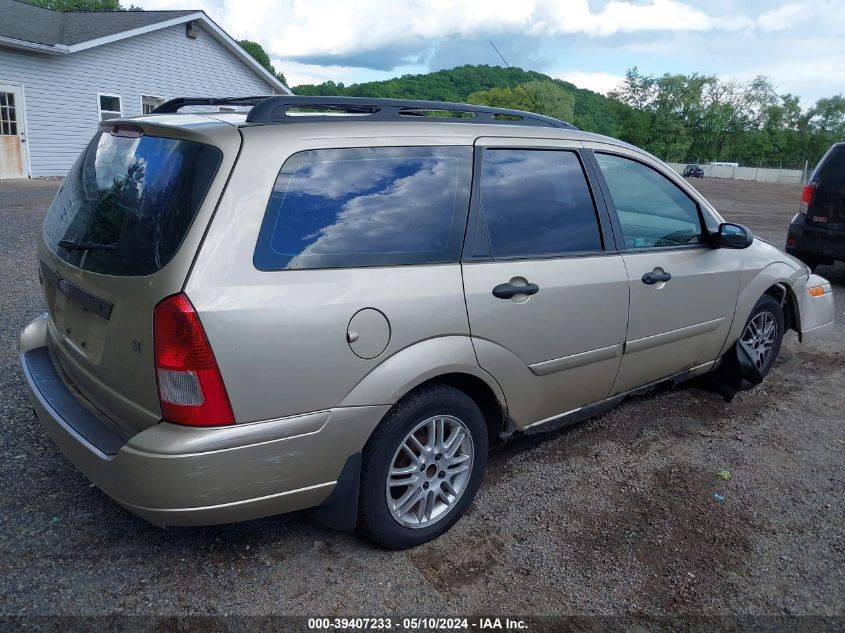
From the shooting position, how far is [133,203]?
8.40 feet

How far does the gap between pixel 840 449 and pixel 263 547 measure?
342cm

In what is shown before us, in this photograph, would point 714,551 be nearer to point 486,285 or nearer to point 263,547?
point 486,285

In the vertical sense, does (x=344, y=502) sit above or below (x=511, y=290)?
below

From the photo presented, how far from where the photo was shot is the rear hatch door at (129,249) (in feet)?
7.63

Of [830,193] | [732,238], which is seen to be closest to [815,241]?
[830,193]

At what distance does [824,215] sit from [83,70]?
18.8 m

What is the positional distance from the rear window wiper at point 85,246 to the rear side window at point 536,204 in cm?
156

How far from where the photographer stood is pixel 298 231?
2.48 metres

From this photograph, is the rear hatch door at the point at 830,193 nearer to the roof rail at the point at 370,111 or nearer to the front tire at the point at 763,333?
the front tire at the point at 763,333

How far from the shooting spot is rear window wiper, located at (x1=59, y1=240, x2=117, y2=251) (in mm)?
2553

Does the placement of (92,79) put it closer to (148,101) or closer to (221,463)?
(148,101)

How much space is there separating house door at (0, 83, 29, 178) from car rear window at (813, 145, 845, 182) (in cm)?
1802

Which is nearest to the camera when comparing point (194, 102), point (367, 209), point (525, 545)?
point (367, 209)

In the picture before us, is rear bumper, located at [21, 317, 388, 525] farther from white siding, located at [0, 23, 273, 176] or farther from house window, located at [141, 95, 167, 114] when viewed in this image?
house window, located at [141, 95, 167, 114]
